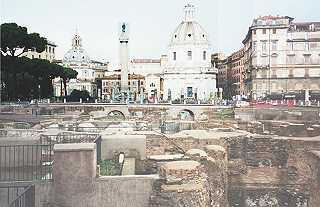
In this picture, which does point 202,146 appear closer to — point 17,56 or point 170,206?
point 170,206

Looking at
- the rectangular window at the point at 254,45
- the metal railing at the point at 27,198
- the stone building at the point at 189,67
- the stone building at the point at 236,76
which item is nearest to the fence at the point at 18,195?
the metal railing at the point at 27,198

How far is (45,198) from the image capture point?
354 cm

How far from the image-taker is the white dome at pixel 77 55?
5.48 metres

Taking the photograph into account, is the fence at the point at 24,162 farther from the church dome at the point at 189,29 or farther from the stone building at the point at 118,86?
the stone building at the point at 118,86

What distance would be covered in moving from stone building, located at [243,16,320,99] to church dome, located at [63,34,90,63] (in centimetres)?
217

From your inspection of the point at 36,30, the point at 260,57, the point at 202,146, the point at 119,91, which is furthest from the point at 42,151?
the point at 119,91

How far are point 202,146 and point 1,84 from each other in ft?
10.1

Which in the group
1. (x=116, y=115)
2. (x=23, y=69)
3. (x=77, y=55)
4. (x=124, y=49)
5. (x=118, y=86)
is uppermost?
(x=124, y=49)

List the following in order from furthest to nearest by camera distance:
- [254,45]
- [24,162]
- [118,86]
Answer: [118,86] → [254,45] → [24,162]

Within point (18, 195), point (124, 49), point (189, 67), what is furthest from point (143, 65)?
point (18, 195)

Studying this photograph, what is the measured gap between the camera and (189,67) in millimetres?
8594

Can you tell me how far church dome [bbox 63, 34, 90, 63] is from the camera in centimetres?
533

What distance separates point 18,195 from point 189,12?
3.09 m

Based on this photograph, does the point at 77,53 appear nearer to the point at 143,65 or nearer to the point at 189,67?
the point at 143,65
